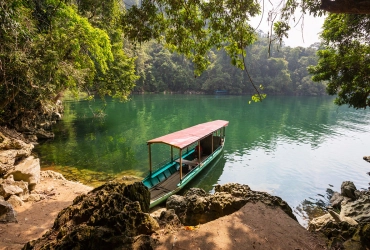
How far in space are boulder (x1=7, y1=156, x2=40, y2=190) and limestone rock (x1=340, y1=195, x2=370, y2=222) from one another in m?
10.6

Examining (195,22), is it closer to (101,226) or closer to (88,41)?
(101,226)

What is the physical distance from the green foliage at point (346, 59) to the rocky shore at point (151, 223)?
20.1 feet

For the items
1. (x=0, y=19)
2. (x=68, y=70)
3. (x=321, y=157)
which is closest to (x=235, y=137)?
(x=321, y=157)

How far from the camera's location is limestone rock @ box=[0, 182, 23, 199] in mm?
6283

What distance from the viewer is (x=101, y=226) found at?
3.23 metres

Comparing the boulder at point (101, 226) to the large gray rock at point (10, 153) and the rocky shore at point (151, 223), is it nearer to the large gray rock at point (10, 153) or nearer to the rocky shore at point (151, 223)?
the rocky shore at point (151, 223)

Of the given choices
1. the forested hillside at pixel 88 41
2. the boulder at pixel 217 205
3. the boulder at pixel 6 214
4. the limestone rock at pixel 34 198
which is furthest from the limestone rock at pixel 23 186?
the boulder at pixel 217 205

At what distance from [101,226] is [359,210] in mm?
8405

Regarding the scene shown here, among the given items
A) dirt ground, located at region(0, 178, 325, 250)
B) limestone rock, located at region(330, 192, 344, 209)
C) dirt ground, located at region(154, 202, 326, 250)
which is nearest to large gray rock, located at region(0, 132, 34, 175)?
dirt ground, located at region(0, 178, 325, 250)

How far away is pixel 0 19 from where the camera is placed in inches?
180

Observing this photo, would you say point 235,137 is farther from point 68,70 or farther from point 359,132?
point 68,70

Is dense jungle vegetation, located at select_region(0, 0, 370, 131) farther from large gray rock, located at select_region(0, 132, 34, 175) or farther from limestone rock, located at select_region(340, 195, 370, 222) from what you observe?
limestone rock, located at select_region(340, 195, 370, 222)

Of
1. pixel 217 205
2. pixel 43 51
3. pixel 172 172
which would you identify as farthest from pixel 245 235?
pixel 43 51

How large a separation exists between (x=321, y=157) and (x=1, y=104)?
1864 cm
